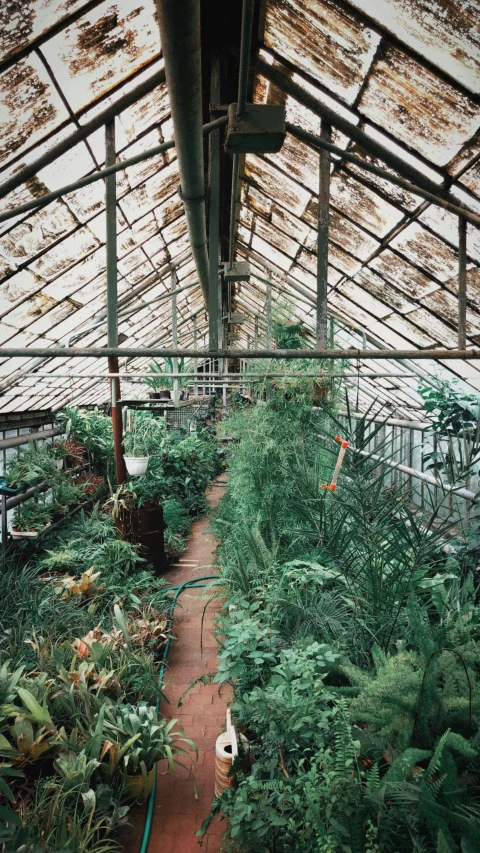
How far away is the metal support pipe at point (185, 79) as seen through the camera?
146 cm

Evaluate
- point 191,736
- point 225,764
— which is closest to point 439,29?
point 225,764

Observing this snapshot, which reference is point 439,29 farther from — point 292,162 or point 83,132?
point 83,132

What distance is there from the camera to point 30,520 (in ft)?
18.9

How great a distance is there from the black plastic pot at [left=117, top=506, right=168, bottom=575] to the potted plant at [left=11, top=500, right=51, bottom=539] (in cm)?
86

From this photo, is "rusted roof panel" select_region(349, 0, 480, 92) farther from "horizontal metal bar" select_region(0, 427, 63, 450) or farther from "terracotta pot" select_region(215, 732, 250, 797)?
"horizontal metal bar" select_region(0, 427, 63, 450)

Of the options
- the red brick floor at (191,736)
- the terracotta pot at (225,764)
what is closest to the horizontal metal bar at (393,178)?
the terracotta pot at (225,764)

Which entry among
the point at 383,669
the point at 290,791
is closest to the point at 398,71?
the point at 383,669

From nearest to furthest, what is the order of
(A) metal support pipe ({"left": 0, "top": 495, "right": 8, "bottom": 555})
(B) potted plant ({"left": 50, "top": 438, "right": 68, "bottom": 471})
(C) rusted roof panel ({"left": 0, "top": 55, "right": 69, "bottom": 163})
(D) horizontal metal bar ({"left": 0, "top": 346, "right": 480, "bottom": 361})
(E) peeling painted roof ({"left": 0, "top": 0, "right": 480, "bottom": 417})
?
(E) peeling painted roof ({"left": 0, "top": 0, "right": 480, "bottom": 417}) → (C) rusted roof panel ({"left": 0, "top": 55, "right": 69, "bottom": 163}) → (D) horizontal metal bar ({"left": 0, "top": 346, "right": 480, "bottom": 361}) → (A) metal support pipe ({"left": 0, "top": 495, "right": 8, "bottom": 555}) → (B) potted plant ({"left": 50, "top": 438, "right": 68, "bottom": 471})

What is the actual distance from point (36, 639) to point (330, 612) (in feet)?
7.01

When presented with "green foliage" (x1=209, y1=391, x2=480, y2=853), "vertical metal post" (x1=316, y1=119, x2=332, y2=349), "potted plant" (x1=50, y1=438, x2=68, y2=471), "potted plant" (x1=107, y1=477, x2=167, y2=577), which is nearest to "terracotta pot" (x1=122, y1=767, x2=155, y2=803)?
"green foliage" (x1=209, y1=391, x2=480, y2=853)

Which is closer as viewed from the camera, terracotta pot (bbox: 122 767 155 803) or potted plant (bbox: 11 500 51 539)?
terracotta pot (bbox: 122 767 155 803)

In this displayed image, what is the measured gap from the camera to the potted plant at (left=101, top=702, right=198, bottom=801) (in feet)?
9.20

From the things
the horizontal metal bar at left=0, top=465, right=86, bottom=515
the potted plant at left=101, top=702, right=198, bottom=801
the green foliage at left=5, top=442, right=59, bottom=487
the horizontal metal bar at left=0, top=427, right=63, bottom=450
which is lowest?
the potted plant at left=101, top=702, right=198, bottom=801

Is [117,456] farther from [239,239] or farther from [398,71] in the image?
[398,71]
